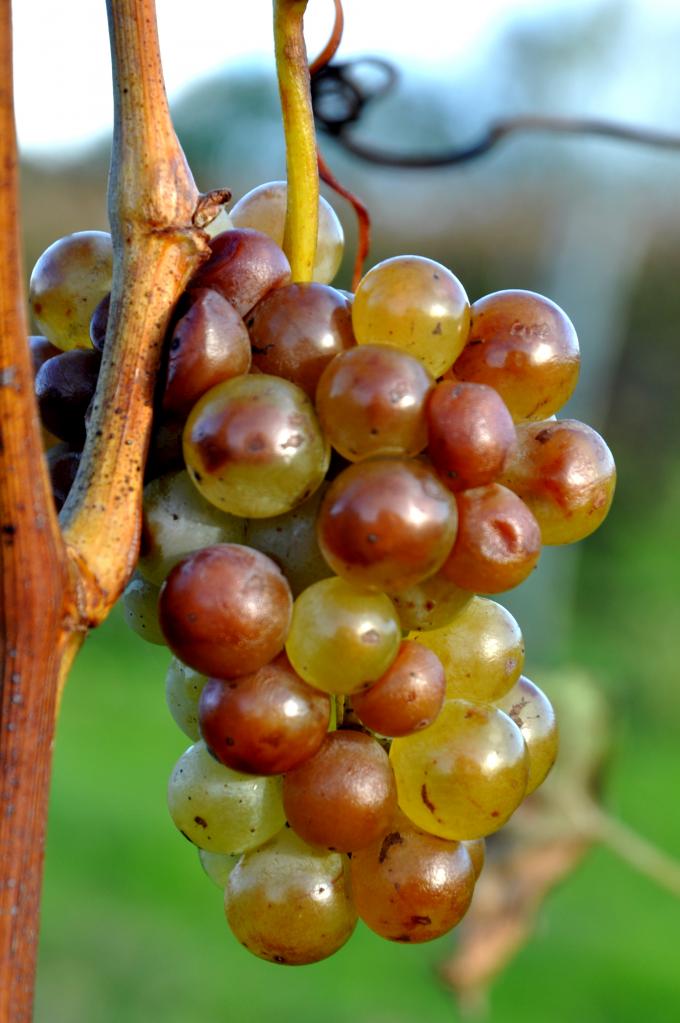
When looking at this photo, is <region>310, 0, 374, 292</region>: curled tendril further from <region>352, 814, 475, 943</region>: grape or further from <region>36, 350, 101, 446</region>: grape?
<region>352, 814, 475, 943</region>: grape

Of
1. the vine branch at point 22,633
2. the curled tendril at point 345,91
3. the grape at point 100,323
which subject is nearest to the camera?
the vine branch at point 22,633

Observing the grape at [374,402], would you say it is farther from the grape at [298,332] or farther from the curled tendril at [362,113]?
the curled tendril at [362,113]

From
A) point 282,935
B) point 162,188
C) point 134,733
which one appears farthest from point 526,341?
point 134,733

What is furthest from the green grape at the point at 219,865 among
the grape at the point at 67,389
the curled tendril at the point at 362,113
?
the curled tendril at the point at 362,113

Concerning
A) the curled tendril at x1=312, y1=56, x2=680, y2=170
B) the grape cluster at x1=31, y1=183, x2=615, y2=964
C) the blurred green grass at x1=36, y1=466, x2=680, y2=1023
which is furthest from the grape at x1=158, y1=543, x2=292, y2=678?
the blurred green grass at x1=36, y1=466, x2=680, y2=1023

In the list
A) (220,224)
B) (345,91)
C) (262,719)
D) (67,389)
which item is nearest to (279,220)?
(220,224)

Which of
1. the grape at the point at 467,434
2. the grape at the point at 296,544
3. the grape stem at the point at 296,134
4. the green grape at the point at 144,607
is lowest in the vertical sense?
the green grape at the point at 144,607
